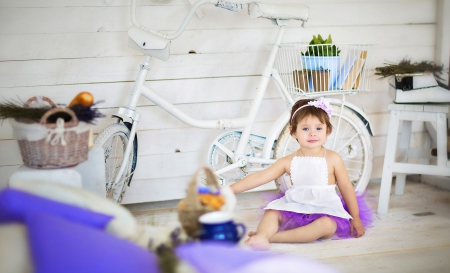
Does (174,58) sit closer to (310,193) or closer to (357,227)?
(310,193)

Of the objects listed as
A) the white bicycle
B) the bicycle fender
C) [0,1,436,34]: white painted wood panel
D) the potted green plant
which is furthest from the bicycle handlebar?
the bicycle fender

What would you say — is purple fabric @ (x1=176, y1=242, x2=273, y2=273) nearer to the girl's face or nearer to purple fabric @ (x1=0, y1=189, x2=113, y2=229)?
purple fabric @ (x1=0, y1=189, x2=113, y2=229)

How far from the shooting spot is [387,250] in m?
2.14

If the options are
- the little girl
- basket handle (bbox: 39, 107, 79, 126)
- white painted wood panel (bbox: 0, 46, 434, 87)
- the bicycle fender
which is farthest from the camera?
the bicycle fender

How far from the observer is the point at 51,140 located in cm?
162

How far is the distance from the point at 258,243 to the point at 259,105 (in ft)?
2.71

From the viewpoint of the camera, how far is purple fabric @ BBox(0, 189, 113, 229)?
4.08ft

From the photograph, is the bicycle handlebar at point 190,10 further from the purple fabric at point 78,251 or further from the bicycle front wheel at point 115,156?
the purple fabric at point 78,251

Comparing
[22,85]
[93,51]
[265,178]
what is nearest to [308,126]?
[265,178]

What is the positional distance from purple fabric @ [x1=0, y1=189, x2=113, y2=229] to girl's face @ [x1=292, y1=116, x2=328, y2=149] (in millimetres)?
1268

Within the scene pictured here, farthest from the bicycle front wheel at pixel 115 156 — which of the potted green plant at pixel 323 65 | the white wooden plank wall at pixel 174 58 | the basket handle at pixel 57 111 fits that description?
the potted green plant at pixel 323 65

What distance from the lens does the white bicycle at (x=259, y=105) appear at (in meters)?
2.40

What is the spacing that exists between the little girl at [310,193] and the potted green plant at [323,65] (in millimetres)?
174

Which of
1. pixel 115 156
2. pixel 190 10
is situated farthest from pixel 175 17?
pixel 115 156
